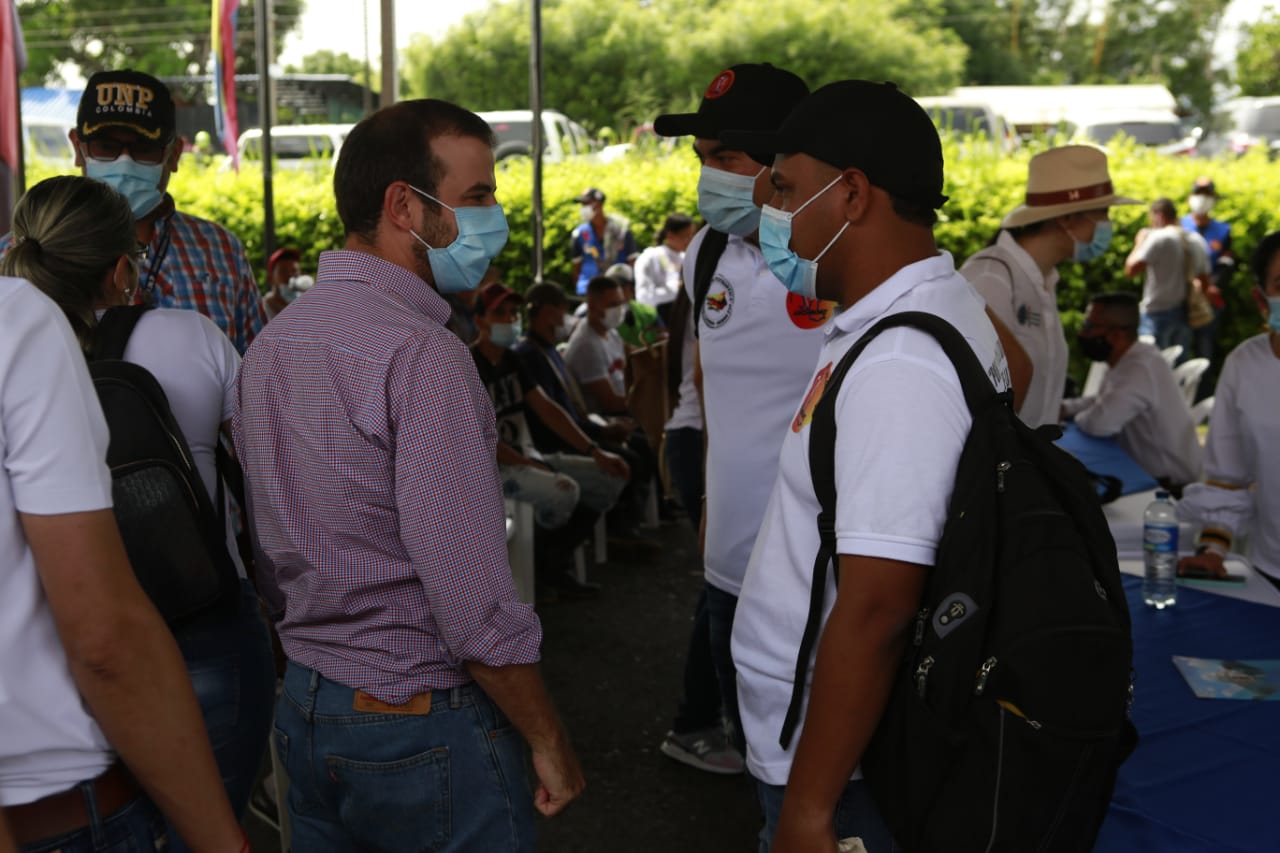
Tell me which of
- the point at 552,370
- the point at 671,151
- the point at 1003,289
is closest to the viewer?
the point at 1003,289

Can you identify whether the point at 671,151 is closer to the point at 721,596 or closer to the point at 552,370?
the point at 552,370

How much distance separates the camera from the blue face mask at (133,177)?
3.17m

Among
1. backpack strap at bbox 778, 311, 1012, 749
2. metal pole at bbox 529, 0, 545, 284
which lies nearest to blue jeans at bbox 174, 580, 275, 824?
backpack strap at bbox 778, 311, 1012, 749

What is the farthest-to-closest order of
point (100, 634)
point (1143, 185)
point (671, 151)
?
point (671, 151) → point (1143, 185) → point (100, 634)

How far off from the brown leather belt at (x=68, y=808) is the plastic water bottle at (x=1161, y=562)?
265 cm

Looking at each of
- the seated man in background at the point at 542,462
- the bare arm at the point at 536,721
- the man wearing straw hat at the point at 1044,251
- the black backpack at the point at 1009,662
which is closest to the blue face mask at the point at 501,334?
the seated man in background at the point at 542,462

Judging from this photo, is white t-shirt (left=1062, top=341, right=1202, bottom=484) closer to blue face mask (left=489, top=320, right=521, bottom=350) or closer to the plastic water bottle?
the plastic water bottle

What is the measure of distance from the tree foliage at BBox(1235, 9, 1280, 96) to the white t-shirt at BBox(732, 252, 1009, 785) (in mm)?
45430

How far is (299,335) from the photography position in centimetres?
187

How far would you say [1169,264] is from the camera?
1109 cm

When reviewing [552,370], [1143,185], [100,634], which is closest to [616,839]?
[100,634]

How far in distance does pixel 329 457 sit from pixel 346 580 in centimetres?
18

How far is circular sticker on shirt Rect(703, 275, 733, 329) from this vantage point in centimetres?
308

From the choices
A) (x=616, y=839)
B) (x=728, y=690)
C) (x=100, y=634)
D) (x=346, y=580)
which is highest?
(x=100, y=634)
